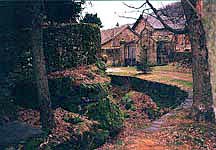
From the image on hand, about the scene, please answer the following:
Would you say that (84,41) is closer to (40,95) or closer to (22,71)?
(22,71)

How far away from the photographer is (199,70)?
34.3ft

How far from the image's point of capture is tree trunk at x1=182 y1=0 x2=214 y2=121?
33.5ft

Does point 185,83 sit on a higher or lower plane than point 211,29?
lower

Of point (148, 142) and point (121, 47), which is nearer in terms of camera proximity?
point (148, 142)

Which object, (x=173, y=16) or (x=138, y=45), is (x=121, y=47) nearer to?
(x=138, y=45)

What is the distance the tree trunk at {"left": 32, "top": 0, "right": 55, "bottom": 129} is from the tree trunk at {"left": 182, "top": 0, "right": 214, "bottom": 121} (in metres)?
4.83

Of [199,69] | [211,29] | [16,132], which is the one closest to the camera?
[211,29]

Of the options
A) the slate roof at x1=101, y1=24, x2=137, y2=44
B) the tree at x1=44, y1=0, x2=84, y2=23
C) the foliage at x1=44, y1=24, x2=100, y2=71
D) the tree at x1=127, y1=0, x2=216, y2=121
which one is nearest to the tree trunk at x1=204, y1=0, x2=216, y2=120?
the tree at x1=127, y1=0, x2=216, y2=121

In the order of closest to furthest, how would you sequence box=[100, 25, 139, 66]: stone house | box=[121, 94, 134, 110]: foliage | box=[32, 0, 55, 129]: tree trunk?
box=[32, 0, 55, 129]: tree trunk, box=[121, 94, 134, 110]: foliage, box=[100, 25, 139, 66]: stone house

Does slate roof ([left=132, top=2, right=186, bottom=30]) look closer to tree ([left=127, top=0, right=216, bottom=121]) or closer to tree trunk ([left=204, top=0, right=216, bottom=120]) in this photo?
tree ([left=127, top=0, right=216, bottom=121])

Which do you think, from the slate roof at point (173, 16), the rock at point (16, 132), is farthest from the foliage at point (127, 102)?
the rock at point (16, 132)

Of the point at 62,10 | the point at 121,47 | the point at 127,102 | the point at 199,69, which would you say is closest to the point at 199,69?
the point at 199,69

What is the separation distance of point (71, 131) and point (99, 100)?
2.27 metres

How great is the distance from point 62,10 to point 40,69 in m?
4.38
